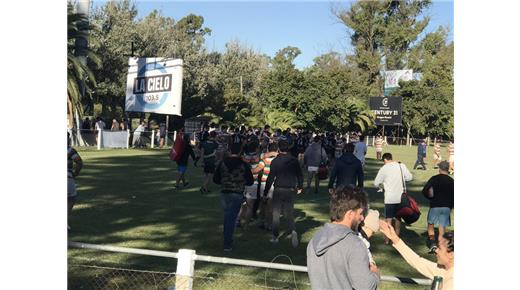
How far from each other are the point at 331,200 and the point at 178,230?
7139 mm

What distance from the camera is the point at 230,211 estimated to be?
917 centimetres

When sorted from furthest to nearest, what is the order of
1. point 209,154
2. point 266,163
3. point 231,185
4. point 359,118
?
point 359,118
point 209,154
point 266,163
point 231,185

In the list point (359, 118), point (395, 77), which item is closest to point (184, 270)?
point (359, 118)

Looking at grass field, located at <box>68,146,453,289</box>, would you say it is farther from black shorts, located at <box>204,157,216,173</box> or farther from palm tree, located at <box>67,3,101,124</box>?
palm tree, located at <box>67,3,101,124</box>

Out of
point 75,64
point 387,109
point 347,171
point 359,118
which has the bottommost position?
point 347,171

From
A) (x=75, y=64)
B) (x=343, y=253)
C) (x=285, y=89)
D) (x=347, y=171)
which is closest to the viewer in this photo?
(x=343, y=253)

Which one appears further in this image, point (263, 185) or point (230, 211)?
point (263, 185)

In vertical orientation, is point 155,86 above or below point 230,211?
above

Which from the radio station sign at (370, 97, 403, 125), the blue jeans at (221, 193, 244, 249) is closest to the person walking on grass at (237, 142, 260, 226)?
the blue jeans at (221, 193, 244, 249)

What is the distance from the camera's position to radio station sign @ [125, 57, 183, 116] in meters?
32.2

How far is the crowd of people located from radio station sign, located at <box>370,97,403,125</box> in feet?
106

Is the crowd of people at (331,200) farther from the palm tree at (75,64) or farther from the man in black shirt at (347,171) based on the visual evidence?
the palm tree at (75,64)

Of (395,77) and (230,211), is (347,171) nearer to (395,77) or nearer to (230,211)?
(230,211)

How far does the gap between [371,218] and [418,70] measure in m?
66.1
